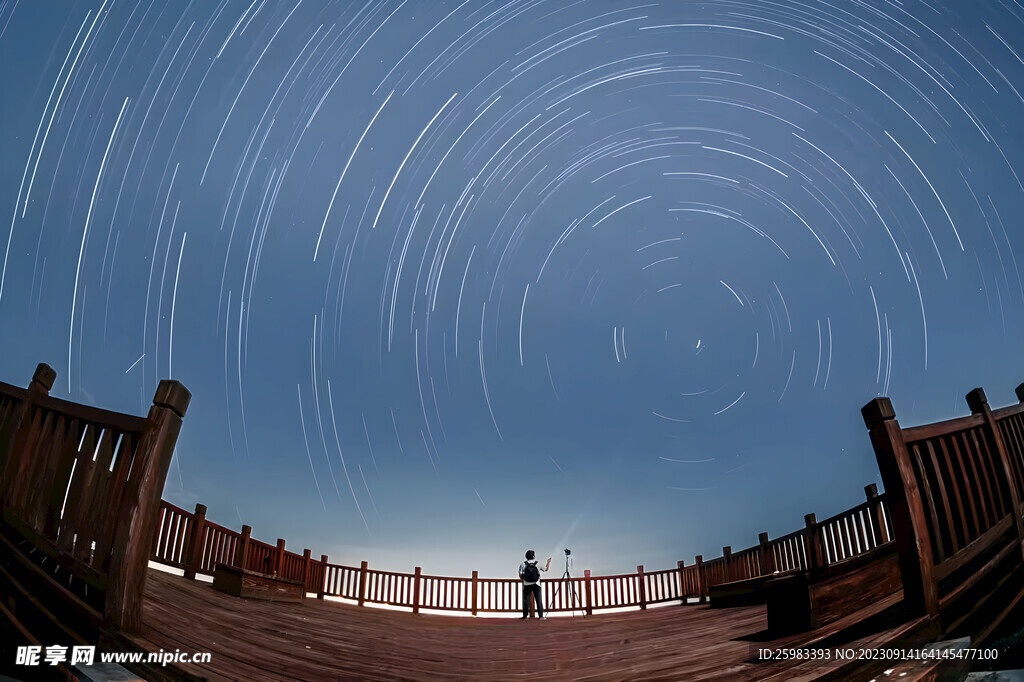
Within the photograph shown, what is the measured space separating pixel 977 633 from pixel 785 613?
1.07 metres

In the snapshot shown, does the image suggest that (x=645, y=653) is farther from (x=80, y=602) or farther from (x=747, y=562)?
(x=747, y=562)

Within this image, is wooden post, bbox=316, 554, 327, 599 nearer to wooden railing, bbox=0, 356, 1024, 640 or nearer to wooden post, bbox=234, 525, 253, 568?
wooden post, bbox=234, 525, 253, 568

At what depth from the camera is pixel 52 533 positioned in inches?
115

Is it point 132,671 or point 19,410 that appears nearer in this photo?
A: point 132,671

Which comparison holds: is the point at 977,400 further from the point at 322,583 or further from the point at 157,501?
the point at 322,583

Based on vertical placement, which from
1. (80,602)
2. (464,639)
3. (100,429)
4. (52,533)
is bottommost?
(464,639)

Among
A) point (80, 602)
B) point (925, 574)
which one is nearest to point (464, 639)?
point (80, 602)

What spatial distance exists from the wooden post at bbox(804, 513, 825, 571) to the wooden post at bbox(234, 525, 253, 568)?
882cm

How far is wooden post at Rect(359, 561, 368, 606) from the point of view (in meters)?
11.9

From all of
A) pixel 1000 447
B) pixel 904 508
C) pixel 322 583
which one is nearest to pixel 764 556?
pixel 1000 447

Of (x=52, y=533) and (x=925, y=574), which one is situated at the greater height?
(x=52, y=533)

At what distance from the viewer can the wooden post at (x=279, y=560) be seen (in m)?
9.87

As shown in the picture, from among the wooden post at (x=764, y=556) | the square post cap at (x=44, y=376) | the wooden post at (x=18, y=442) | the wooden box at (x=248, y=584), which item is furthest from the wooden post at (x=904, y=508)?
the wooden box at (x=248, y=584)

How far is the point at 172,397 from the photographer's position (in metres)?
2.85
